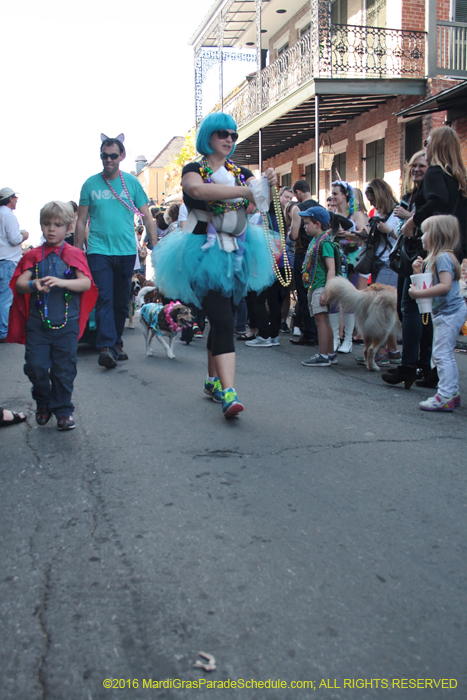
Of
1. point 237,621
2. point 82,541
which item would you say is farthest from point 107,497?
point 237,621

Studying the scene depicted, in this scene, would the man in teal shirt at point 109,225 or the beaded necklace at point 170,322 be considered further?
the beaded necklace at point 170,322

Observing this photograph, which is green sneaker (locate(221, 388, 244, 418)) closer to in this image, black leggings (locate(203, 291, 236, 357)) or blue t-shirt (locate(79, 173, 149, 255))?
black leggings (locate(203, 291, 236, 357))

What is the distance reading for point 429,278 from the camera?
16.5 feet

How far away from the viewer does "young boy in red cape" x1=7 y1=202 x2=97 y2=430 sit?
14.8ft

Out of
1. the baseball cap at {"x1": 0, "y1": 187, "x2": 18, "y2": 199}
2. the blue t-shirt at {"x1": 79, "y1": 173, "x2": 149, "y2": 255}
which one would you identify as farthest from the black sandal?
the baseball cap at {"x1": 0, "y1": 187, "x2": 18, "y2": 199}

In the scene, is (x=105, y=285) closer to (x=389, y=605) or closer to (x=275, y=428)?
(x=275, y=428)

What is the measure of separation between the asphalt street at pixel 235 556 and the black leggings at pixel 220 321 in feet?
1.75

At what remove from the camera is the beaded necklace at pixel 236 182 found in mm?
4602

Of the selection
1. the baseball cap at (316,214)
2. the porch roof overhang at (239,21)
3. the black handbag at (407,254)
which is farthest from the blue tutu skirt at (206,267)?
the porch roof overhang at (239,21)

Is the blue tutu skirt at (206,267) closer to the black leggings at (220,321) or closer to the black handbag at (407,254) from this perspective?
the black leggings at (220,321)

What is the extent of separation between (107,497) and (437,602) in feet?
5.39

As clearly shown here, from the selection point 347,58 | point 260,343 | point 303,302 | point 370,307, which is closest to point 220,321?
point 370,307

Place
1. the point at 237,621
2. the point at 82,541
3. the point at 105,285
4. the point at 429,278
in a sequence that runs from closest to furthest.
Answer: the point at 237,621, the point at 82,541, the point at 429,278, the point at 105,285

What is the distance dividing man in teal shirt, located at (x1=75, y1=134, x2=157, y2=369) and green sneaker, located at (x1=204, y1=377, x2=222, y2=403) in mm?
1797
